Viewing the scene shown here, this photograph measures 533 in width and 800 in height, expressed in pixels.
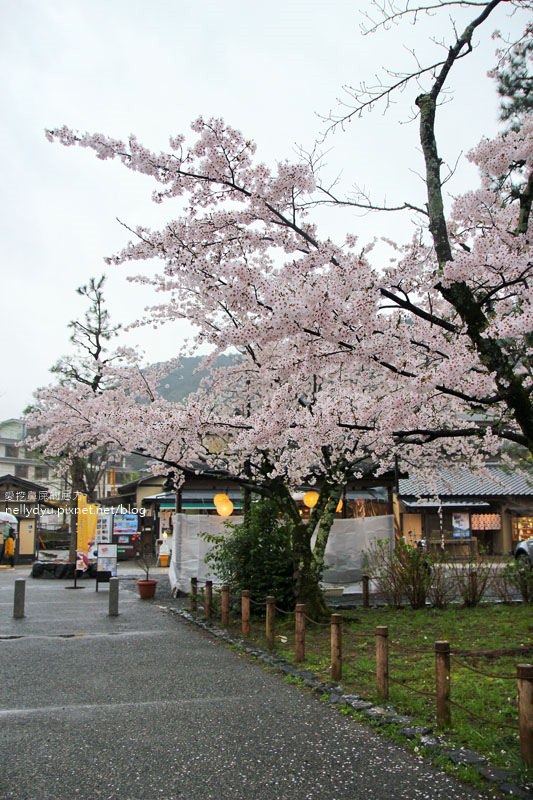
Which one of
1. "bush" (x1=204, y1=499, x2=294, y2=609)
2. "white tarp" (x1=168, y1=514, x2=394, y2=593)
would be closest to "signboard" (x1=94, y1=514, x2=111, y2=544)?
"white tarp" (x1=168, y1=514, x2=394, y2=593)

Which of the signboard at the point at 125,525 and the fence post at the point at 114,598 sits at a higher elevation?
the signboard at the point at 125,525

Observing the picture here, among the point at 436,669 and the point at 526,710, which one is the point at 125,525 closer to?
the point at 436,669

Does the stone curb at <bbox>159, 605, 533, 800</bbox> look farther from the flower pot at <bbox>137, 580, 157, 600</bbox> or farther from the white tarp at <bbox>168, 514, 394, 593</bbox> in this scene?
the flower pot at <bbox>137, 580, 157, 600</bbox>

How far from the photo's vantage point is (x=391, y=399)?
7.10m

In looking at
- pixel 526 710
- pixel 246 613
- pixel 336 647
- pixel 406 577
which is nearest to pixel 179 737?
pixel 336 647

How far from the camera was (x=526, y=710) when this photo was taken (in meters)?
4.39

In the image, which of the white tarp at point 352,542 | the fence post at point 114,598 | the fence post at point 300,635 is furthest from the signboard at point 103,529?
the fence post at point 300,635

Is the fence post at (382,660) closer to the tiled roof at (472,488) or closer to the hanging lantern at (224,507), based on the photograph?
the hanging lantern at (224,507)

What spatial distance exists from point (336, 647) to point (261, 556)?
473 cm

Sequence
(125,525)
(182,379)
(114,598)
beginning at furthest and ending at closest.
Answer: (182,379), (125,525), (114,598)

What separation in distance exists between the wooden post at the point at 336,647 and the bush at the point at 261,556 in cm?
437

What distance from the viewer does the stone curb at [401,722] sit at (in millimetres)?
4223

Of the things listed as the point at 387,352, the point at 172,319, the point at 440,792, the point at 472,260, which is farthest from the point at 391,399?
the point at 172,319

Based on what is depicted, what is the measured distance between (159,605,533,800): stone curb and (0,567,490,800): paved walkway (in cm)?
21
